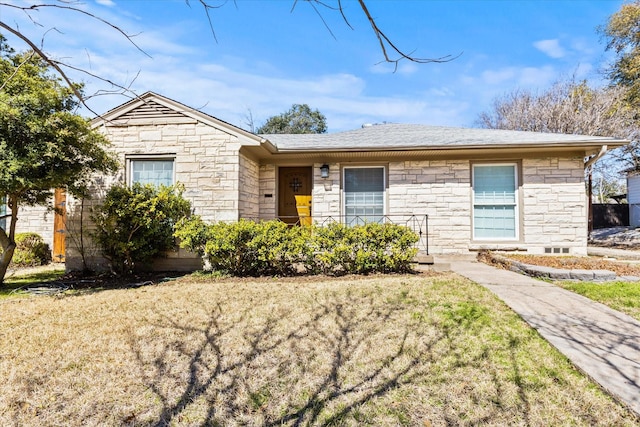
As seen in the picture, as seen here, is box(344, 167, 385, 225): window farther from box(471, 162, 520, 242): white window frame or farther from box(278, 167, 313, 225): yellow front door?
box(471, 162, 520, 242): white window frame

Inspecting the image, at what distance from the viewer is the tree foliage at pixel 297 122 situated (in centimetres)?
2725

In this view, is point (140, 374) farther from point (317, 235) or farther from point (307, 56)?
point (307, 56)

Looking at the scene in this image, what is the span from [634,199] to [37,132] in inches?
981

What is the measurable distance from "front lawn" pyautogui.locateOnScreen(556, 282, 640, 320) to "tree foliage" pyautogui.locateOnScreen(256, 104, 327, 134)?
23.9 m

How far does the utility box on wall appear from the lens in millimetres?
17266

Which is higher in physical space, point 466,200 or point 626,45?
point 626,45

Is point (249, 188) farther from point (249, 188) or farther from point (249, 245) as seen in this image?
point (249, 245)

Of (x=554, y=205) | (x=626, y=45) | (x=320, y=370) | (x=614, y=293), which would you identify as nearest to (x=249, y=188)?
(x=320, y=370)

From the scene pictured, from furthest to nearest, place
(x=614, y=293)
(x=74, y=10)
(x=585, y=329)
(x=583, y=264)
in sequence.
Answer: (x=583, y=264) → (x=614, y=293) → (x=585, y=329) → (x=74, y=10)

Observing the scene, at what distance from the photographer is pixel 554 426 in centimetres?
209

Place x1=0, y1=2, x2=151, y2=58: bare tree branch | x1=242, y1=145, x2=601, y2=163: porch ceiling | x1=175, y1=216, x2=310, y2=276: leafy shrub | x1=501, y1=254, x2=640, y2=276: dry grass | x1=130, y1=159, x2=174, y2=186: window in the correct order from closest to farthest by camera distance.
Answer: x1=0, y1=2, x2=151, y2=58: bare tree branch, x1=175, y1=216, x2=310, y2=276: leafy shrub, x1=501, y1=254, x2=640, y2=276: dry grass, x1=130, y1=159, x2=174, y2=186: window, x1=242, y1=145, x2=601, y2=163: porch ceiling

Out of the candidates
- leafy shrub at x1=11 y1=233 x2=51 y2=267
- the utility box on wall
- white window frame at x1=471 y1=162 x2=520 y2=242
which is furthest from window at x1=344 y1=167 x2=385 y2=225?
the utility box on wall

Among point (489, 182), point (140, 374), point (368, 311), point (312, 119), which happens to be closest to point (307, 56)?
point (368, 311)

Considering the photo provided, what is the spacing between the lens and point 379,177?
8742 mm
